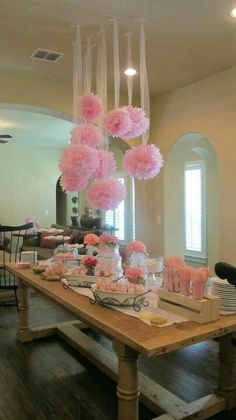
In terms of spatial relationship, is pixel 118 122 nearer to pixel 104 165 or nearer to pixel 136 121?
pixel 136 121

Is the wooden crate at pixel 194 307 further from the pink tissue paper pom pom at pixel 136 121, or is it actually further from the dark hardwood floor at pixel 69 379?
the pink tissue paper pom pom at pixel 136 121

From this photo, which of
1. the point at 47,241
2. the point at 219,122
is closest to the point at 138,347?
the point at 219,122

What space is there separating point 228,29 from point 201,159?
3763mm

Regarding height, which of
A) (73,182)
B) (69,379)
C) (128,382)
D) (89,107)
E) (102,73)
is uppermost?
(102,73)

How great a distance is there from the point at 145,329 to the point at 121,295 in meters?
0.33

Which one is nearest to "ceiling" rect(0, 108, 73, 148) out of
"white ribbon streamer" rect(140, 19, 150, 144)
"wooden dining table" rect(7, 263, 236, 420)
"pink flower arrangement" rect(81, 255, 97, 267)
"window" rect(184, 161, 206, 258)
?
"window" rect(184, 161, 206, 258)

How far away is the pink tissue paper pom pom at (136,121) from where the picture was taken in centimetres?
260

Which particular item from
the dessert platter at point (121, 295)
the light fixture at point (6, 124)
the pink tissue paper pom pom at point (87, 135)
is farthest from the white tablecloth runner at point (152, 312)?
the light fixture at point (6, 124)

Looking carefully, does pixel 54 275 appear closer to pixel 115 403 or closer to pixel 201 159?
pixel 115 403

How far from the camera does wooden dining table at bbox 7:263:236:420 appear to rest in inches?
65.5

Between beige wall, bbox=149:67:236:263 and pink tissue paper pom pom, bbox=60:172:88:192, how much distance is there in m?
2.07

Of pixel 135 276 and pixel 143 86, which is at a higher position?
pixel 143 86

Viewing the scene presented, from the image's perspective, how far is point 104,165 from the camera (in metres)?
2.58

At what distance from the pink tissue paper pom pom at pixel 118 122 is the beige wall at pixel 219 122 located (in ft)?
6.12
